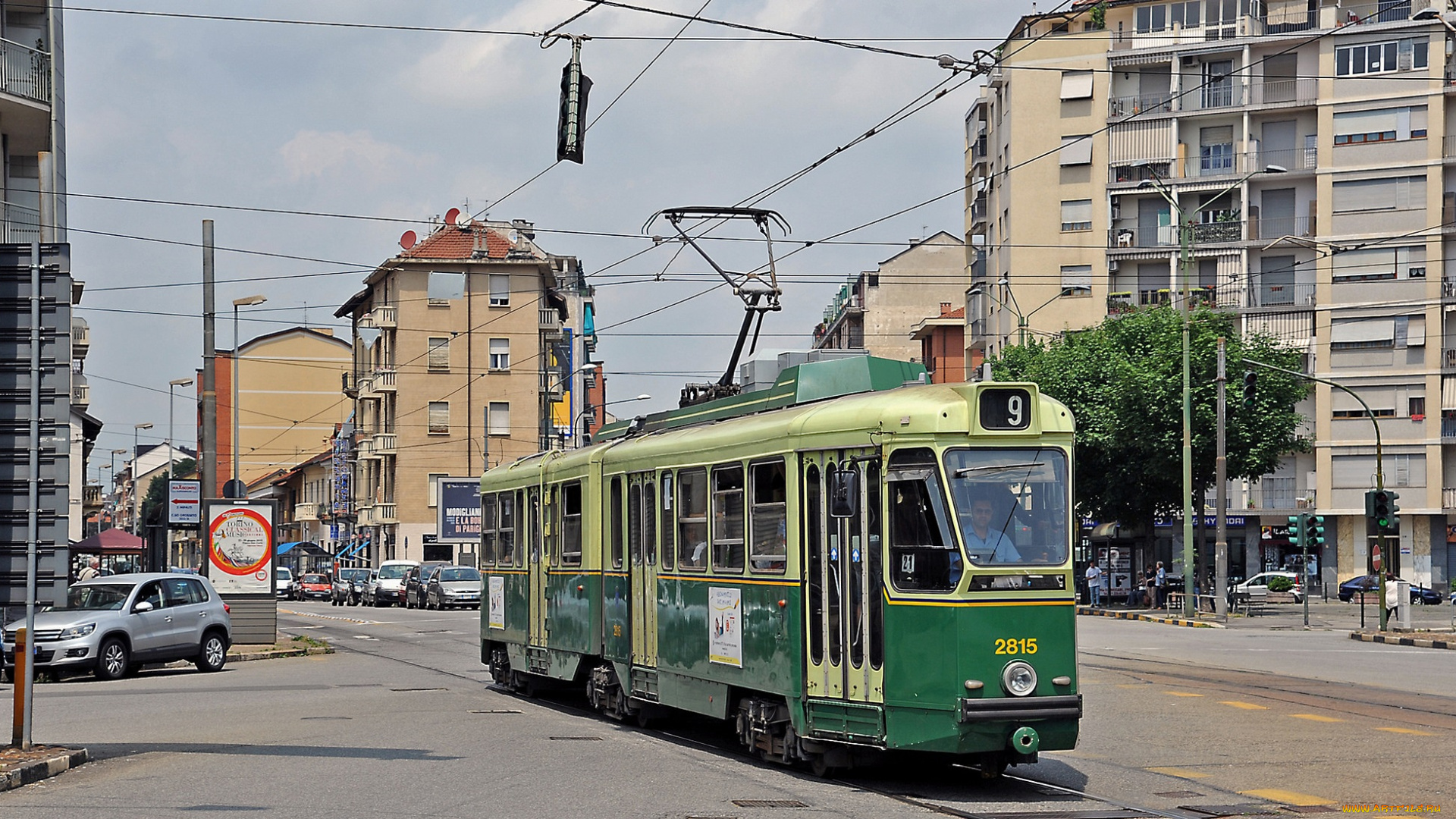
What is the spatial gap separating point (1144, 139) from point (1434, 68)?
11.2 meters

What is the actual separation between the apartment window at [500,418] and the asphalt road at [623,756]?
187 ft

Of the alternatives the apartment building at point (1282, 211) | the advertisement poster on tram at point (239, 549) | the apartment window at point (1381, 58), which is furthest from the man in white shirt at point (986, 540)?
the apartment window at point (1381, 58)

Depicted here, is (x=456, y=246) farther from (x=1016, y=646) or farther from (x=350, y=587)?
(x=1016, y=646)

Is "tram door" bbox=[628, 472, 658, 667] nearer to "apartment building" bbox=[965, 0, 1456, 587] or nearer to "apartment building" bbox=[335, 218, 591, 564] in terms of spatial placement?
"apartment building" bbox=[965, 0, 1456, 587]

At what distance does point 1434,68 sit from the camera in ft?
207

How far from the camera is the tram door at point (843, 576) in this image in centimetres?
→ 1159

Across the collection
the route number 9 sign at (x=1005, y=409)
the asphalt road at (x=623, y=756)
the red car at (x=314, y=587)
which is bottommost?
the red car at (x=314, y=587)

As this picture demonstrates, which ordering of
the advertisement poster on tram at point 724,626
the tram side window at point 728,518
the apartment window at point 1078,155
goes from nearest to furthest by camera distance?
1. the advertisement poster on tram at point 724,626
2. the tram side window at point 728,518
3. the apartment window at point 1078,155

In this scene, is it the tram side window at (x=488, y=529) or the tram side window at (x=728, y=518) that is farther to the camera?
the tram side window at (x=488, y=529)

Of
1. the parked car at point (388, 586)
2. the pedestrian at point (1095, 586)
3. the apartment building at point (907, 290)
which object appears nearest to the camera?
the pedestrian at point (1095, 586)

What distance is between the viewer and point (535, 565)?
63.1 feet

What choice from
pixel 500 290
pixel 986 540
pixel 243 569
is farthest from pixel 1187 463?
pixel 500 290

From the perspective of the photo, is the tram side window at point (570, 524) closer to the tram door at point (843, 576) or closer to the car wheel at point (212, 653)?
the tram door at point (843, 576)

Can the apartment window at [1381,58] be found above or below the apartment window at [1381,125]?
above
